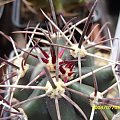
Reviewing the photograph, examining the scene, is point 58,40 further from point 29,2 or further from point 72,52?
point 29,2

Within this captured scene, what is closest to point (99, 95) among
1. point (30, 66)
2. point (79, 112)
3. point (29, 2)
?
point (79, 112)

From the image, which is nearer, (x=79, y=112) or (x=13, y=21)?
(x=79, y=112)

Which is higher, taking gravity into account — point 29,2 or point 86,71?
point 29,2

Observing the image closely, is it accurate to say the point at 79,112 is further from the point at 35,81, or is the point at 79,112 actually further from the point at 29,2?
the point at 29,2

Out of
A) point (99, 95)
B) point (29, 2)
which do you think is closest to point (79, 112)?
point (99, 95)

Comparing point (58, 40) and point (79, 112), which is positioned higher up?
point (58, 40)

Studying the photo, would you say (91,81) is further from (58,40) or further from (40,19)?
(40,19)

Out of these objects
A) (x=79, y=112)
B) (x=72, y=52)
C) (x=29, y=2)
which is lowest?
(x=79, y=112)

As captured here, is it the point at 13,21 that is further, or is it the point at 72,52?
the point at 13,21
